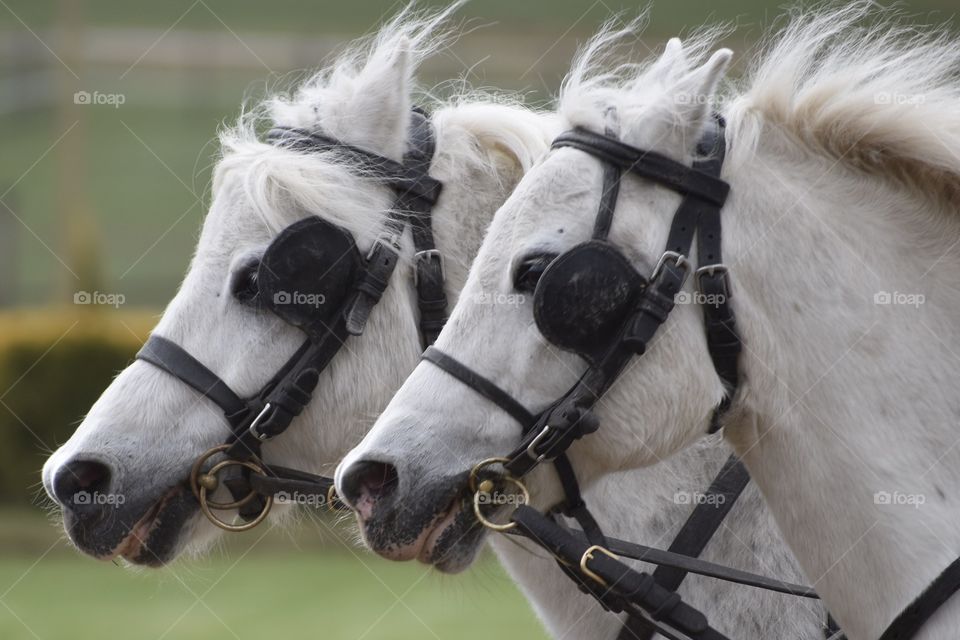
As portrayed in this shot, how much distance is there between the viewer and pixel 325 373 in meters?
3.55

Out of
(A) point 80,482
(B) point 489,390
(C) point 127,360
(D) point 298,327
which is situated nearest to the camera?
(B) point 489,390

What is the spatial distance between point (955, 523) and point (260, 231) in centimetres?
215

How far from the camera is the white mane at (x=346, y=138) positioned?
11.9 ft

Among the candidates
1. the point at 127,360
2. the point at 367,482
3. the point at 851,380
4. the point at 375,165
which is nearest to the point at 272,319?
the point at 375,165

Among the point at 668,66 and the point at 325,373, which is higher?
the point at 668,66

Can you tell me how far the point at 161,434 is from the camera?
3441 millimetres

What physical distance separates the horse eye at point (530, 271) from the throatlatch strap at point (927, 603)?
3.61 feet

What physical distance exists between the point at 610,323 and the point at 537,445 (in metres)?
0.33

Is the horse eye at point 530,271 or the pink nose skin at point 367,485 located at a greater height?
the horse eye at point 530,271

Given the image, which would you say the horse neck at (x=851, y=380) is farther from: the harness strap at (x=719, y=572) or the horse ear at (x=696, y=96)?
the harness strap at (x=719, y=572)

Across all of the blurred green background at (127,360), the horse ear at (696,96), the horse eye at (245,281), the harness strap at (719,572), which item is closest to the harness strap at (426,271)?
the horse eye at (245,281)

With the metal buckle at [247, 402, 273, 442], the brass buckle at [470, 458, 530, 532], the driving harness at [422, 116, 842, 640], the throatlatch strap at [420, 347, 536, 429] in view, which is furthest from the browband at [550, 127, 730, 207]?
the metal buckle at [247, 402, 273, 442]

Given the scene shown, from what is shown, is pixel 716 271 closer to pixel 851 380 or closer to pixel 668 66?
pixel 851 380

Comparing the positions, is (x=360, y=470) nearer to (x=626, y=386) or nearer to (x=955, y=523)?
(x=626, y=386)
